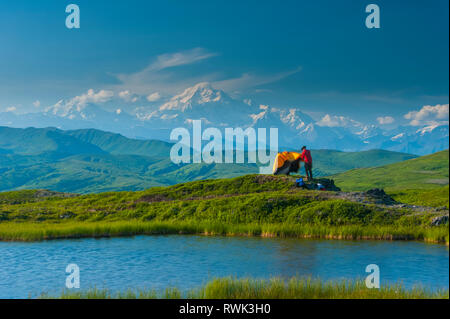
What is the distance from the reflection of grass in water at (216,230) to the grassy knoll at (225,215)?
0.09 metres

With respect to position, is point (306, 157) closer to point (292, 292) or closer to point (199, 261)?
point (199, 261)

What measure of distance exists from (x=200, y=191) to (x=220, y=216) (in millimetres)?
14131

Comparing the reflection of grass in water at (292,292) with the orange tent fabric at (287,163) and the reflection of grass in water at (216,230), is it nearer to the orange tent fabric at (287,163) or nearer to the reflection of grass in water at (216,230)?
the reflection of grass in water at (216,230)

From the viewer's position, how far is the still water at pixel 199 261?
98.0ft

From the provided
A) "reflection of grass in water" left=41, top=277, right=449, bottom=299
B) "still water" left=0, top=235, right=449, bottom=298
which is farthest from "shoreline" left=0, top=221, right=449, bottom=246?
"reflection of grass in water" left=41, top=277, right=449, bottom=299

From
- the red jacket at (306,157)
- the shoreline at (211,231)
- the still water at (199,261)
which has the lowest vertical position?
the still water at (199,261)

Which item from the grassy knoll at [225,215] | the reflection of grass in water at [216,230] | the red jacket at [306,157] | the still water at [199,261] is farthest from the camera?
the red jacket at [306,157]

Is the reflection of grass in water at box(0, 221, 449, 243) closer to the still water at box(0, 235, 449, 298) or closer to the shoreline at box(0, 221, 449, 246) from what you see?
the shoreline at box(0, 221, 449, 246)

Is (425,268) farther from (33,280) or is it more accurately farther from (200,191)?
(200,191)

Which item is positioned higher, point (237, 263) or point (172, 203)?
point (172, 203)

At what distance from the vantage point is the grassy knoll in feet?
156

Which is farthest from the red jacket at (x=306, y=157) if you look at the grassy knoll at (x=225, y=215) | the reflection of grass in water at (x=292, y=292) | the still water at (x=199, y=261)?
the reflection of grass in water at (x=292, y=292)

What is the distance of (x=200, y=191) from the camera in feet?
239
